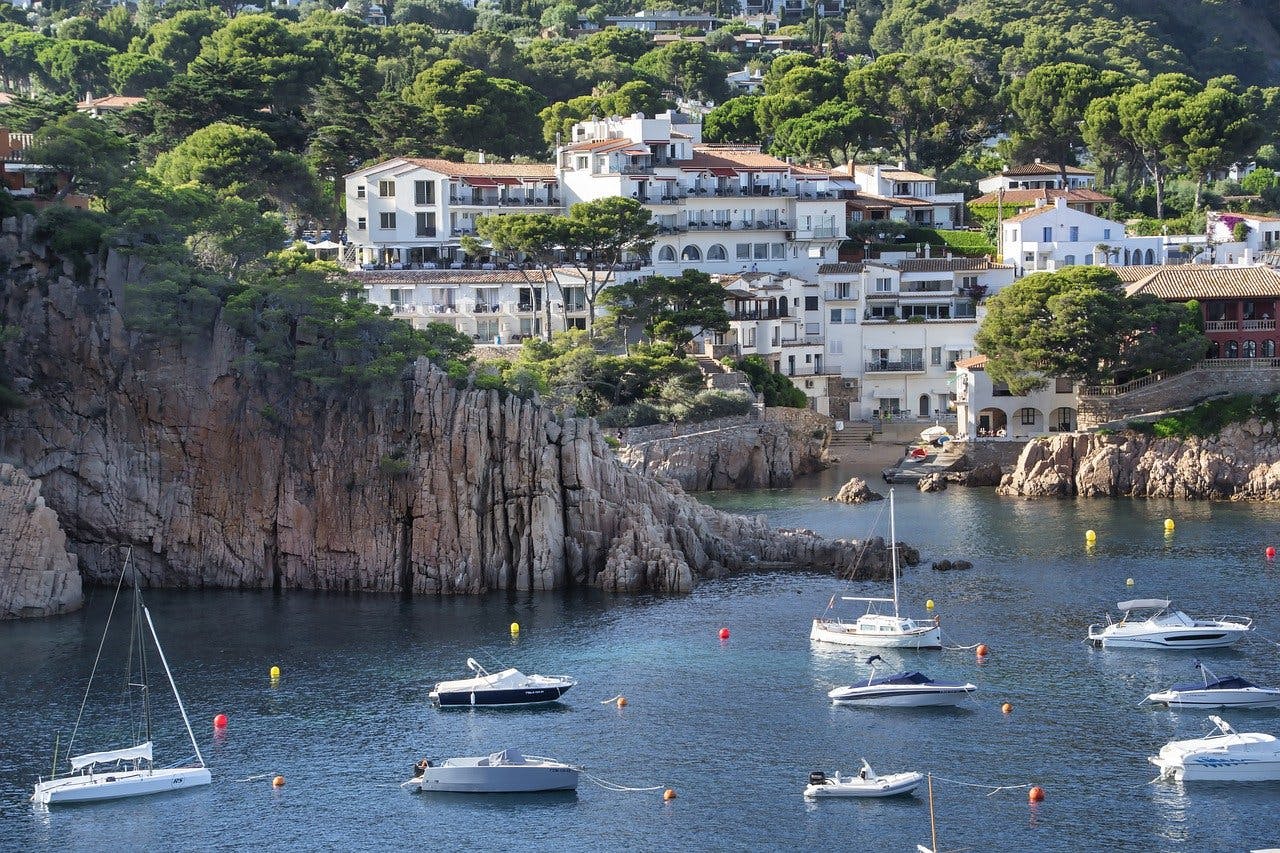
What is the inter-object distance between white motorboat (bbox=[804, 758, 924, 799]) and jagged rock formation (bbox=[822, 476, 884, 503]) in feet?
154

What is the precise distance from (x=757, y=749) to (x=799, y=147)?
97842 millimetres

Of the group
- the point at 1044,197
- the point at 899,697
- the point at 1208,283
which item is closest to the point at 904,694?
the point at 899,697

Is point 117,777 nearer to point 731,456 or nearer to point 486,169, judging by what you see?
point 731,456

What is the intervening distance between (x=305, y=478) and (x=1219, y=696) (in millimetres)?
39117

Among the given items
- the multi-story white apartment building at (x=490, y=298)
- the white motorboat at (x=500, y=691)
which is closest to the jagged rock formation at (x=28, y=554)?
the white motorboat at (x=500, y=691)

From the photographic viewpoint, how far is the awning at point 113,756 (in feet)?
224

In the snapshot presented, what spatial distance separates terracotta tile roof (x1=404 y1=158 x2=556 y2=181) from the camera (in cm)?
14062

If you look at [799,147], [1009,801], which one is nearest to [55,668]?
[1009,801]

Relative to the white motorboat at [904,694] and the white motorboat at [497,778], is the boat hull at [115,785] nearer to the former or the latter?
the white motorboat at [497,778]

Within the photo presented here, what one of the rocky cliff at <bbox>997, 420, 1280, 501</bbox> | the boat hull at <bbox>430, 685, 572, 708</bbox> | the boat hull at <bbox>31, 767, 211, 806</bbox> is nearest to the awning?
the boat hull at <bbox>31, 767, 211, 806</bbox>

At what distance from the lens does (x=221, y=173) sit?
135750 millimetres

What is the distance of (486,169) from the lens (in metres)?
144

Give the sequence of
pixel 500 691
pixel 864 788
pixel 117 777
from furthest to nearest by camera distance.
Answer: pixel 500 691 → pixel 117 777 → pixel 864 788

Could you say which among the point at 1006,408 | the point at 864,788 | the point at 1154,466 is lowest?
the point at 864,788
